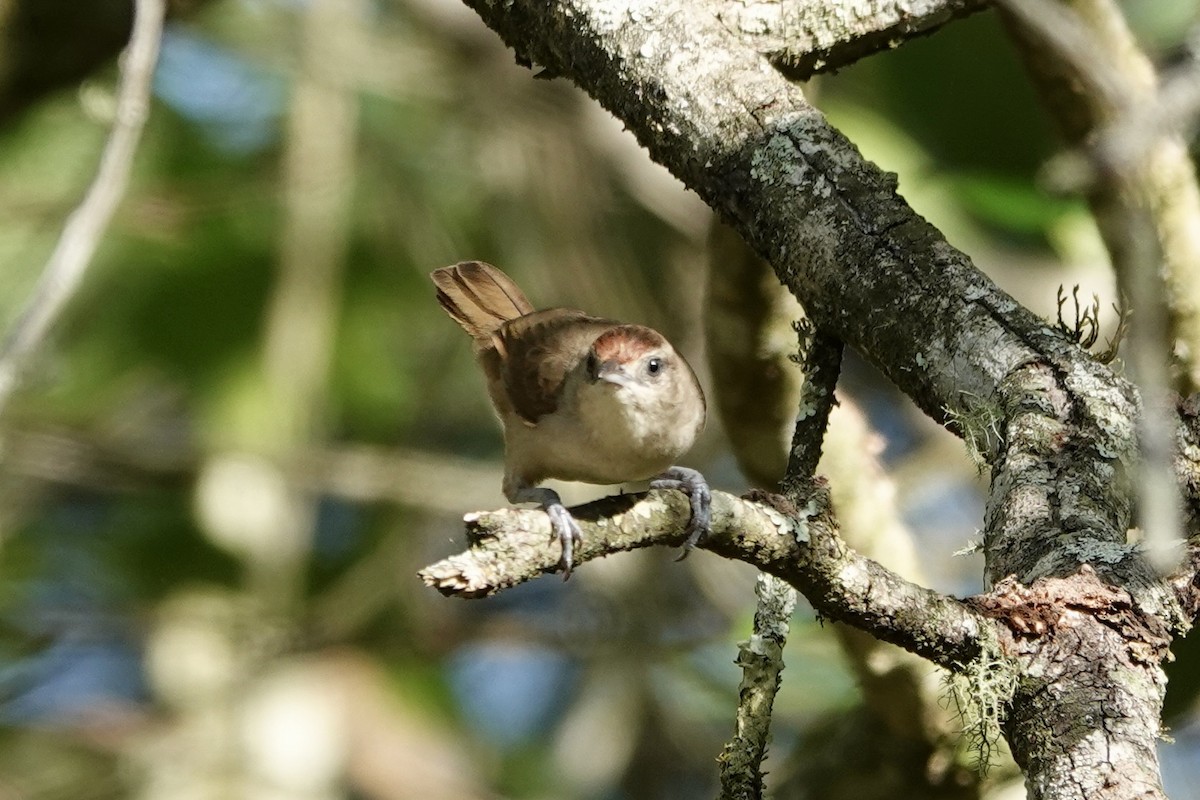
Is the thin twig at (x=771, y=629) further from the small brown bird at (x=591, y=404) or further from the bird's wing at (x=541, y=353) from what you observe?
the bird's wing at (x=541, y=353)

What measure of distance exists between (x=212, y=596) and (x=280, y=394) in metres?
1.02

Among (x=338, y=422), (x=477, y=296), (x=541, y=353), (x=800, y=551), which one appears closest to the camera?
(x=800, y=551)

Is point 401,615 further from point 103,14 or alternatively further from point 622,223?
point 103,14

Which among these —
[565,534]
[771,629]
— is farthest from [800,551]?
[565,534]

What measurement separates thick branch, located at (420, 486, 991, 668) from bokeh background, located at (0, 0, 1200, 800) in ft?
9.52

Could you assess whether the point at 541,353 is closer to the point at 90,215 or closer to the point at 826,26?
the point at 826,26

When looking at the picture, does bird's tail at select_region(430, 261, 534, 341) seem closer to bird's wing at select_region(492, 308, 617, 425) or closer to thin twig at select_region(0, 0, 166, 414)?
bird's wing at select_region(492, 308, 617, 425)

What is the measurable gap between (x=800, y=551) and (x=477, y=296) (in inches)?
86.2

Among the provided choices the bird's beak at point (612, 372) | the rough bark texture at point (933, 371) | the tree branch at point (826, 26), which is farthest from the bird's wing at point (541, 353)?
the tree branch at point (826, 26)

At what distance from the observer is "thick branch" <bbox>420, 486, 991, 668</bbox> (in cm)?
176

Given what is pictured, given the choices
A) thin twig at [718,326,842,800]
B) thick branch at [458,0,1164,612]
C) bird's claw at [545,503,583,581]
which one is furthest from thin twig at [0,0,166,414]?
thin twig at [718,326,842,800]

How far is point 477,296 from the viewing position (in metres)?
3.99

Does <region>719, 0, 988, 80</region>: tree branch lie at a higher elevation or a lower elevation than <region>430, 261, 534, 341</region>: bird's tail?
lower

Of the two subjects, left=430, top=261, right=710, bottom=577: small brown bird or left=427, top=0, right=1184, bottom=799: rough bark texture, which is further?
left=430, top=261, right=710, bottom=577: small brown bird
